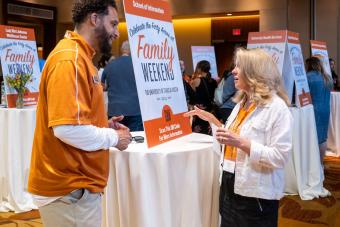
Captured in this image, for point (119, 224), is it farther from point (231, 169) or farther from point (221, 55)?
point (221, 55)

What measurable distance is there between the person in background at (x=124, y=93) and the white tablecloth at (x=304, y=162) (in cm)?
159

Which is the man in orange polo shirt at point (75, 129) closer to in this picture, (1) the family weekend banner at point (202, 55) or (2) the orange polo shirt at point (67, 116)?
(2) the orange polo shirt at point (67, 116)

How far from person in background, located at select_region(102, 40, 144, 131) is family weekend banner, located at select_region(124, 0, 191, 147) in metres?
1.29

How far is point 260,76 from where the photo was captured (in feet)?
6.80

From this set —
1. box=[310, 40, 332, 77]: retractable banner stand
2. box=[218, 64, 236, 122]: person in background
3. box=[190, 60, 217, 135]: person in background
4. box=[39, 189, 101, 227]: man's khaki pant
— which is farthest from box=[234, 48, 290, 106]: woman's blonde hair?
box=[310, 40, 332, 77]: retractable banner stand

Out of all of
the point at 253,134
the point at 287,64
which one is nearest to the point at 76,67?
the point at 253,134

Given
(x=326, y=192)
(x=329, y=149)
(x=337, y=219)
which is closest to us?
(x=337, y=219)

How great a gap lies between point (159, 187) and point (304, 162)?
8.72ft

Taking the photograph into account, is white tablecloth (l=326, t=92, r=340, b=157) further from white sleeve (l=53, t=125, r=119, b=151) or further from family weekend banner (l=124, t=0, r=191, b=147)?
white sleeve (l=53, t=125, r=119, b=151)

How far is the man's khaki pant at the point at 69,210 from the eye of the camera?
163 centimetres

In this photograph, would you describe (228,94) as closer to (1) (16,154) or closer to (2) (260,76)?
(1) (16,154)

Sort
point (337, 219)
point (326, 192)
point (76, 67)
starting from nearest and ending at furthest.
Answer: point (76, 67), point (337, 219), point (326, 192)

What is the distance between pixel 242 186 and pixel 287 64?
2909 millimetres

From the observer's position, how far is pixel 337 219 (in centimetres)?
370
